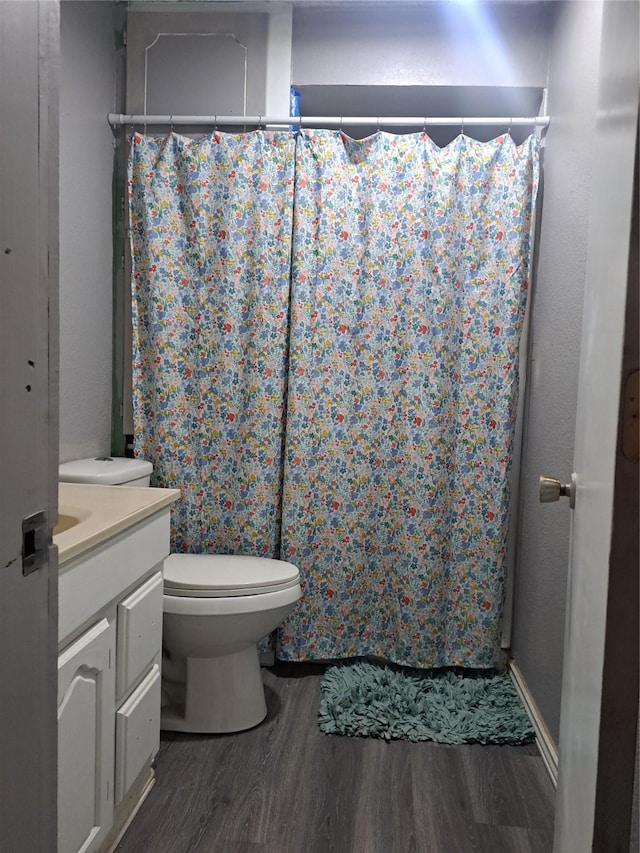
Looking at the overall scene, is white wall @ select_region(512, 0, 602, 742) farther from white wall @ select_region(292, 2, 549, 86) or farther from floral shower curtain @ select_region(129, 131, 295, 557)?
floral shower curtain @ select_region(129, 131, 295, 557)

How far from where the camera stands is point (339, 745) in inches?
85.7

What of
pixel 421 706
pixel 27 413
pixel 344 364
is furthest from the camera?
pixel 344 364

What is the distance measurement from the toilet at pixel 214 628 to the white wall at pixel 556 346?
0.81 meters

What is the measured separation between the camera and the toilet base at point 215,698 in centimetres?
223

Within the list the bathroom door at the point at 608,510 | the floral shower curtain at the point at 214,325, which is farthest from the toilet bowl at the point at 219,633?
the bathroom door at the point at 608,510

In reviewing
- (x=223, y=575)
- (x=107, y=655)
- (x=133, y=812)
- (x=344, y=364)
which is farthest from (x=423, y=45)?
(x=133, y=812)

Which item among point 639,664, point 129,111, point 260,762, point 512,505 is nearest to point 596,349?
point 639,664

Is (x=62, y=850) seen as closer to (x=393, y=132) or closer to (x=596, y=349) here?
(x=596, y=349)

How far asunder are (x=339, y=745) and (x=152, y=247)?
1842mm

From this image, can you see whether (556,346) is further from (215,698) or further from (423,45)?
(215,698)

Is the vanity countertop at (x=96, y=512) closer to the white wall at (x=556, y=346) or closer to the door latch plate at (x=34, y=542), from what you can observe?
the door latch plate at (x=34, y=542)

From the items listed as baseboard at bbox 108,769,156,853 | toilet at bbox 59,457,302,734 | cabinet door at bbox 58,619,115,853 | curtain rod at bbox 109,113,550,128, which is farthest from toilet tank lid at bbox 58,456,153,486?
curtain rod at bbox 109,113,550,128

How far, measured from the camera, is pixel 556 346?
2229 mm

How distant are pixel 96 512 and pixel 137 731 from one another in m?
0.57
